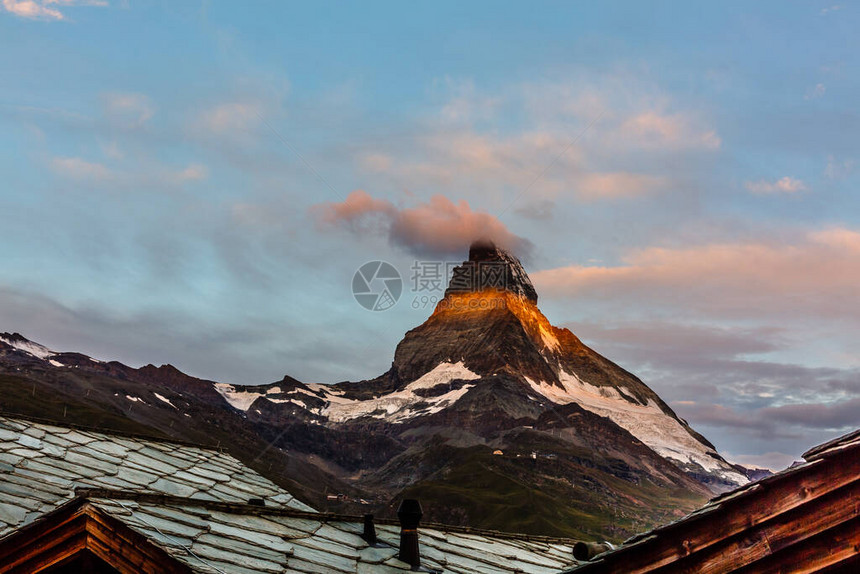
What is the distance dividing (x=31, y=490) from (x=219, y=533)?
4.80 m

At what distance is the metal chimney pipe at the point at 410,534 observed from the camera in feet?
27.1

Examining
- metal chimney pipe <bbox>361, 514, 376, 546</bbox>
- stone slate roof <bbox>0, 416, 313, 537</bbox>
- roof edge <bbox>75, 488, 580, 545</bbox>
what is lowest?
metal chimney pipe <bbox>361, 514, 376, 546</bbox>

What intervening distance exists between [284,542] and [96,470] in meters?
5.54

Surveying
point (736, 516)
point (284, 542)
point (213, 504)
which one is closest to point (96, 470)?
point (213, 504)

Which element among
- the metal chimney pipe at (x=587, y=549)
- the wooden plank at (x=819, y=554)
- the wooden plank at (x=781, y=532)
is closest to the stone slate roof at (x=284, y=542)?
the metal chimney pipe at (x=587, y=549)

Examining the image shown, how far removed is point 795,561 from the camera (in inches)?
189

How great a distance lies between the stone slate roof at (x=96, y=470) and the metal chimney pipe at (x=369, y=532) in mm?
3314

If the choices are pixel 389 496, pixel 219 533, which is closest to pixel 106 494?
pixel 219 533

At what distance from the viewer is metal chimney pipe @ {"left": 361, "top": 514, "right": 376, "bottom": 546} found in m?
8.50

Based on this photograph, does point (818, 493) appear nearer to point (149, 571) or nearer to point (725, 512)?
point (725, 512)

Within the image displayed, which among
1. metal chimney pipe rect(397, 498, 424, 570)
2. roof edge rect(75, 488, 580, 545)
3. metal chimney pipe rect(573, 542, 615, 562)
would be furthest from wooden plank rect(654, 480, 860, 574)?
roof edge rect(75, 488, 580, 545)

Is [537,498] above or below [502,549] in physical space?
above

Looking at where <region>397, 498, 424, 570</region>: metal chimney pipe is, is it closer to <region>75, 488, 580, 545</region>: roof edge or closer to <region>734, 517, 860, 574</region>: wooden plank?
<region>75, 488, 580, 545</region>: roof edge

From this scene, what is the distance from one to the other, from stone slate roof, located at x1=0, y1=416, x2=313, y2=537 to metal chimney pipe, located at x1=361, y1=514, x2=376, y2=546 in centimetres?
331
